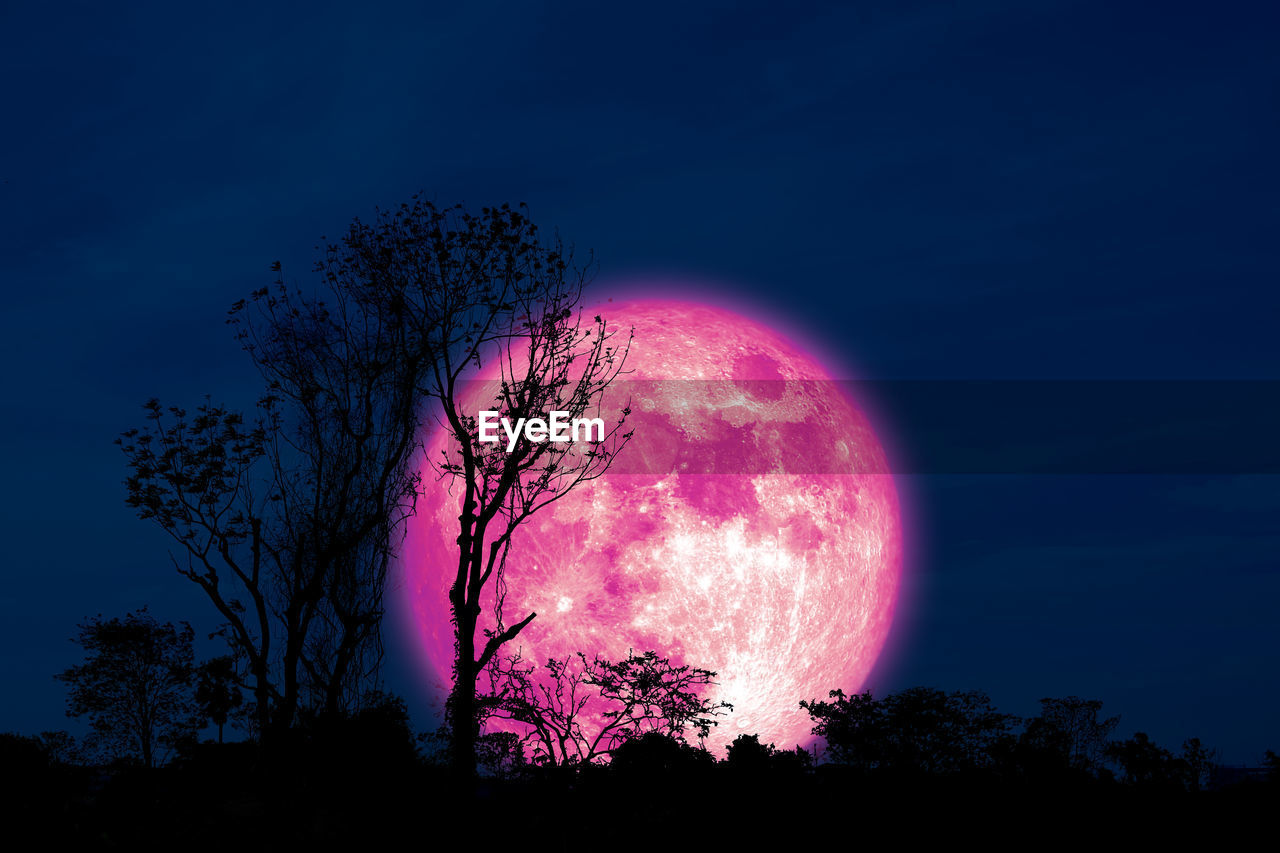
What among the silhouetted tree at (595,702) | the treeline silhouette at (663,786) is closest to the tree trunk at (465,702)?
the treeline silhouette at (663,786)

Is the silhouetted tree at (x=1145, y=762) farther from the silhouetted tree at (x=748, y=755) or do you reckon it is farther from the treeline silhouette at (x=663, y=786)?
the silhouetted tree at (x=748, y=755)

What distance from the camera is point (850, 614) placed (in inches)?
1412

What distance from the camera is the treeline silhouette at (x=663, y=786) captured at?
919 inches

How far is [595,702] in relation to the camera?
3198 centimetres

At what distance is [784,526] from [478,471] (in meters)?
11.0

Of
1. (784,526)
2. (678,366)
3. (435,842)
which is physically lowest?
(435,842)

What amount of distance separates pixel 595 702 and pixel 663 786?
19.7 feet

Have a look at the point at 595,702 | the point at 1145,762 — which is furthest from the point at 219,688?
the point at 1145,762

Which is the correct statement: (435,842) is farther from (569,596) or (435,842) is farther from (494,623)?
(569,596)

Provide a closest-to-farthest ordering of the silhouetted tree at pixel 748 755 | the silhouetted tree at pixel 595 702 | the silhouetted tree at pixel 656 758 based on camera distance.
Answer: the silhouetted tree at pixel 748 755 → the silhouetted tree at pixel 656 758 → the silhouetted tree at pixel 595 702

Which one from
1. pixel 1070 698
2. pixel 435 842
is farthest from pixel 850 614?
pixel 435 842

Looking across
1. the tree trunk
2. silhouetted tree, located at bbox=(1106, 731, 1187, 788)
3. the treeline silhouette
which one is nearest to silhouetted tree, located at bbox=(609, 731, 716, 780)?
the treeline silhouette

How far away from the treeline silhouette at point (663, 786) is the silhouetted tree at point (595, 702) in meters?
0.75

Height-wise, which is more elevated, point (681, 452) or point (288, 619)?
point (681, 452)
